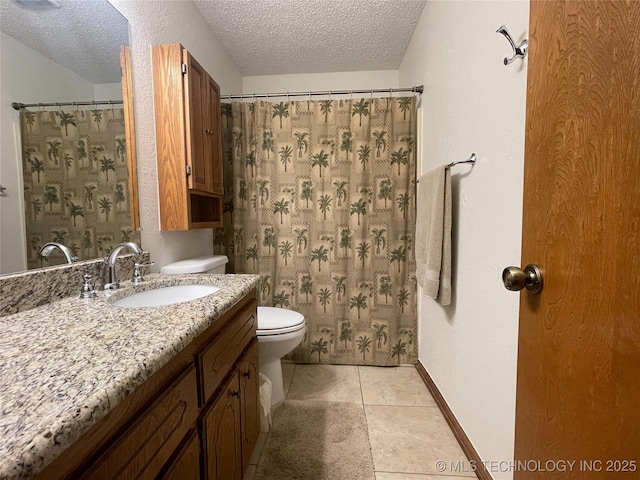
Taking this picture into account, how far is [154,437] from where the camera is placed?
54 centimetres

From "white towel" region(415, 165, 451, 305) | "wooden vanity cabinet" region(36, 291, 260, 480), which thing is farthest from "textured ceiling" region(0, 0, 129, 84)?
"white towel" region(415, 165, 451, 305)

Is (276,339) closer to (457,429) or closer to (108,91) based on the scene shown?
(457,429)

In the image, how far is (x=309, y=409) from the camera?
156 centimetres

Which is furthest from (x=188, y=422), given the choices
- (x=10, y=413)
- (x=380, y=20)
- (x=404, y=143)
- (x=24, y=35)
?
(x=380, y=20)

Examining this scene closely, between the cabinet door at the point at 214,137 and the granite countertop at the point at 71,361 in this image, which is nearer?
the granite countertop at the point at 71,361

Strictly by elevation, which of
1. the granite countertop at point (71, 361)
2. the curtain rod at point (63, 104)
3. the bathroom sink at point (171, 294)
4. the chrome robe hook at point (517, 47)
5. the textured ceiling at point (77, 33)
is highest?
the textured ceiling at point (77, 33)

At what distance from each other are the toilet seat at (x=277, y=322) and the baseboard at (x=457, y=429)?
887mm

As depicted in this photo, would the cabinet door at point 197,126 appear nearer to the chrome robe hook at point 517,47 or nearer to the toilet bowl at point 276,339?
the toilet bowl at point 276,339

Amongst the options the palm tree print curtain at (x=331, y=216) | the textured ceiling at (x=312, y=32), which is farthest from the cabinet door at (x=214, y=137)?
A: the textured ceiling at (x=312, y=32)

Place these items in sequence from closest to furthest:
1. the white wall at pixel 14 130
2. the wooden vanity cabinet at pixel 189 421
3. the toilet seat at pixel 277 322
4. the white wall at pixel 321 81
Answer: the wooden vanity cabinet at pixel 189 421, the white wall at pixel 14 130, the toilet seat at pixel 277 322, the white wall at pixel 321 81

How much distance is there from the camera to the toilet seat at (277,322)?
145 cm

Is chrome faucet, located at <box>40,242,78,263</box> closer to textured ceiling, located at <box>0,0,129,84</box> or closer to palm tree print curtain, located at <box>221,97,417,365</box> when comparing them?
textured ceiling, located at <box>0,0,129,84</box>

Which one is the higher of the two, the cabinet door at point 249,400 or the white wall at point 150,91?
the white wall at point 150,91

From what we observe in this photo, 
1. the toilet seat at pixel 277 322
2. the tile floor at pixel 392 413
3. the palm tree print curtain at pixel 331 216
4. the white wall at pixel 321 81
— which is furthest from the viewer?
the white wall at pixel 321 81
